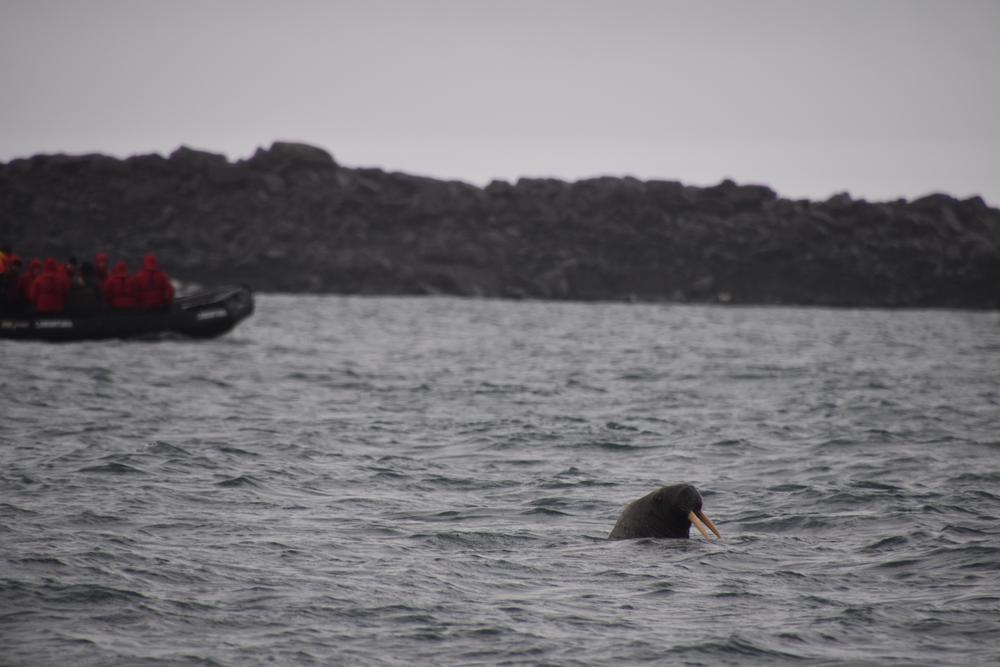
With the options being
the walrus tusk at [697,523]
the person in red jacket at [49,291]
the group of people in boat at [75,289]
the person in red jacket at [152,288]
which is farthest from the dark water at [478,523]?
the person in red jacket at [152,288]

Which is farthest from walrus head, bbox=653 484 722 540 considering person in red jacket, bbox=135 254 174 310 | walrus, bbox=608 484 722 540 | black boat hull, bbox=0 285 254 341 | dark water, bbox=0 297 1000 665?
person in red jacket, bbox=135 254 174 310

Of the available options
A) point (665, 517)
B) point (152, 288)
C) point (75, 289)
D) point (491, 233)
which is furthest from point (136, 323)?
point (491, 233)

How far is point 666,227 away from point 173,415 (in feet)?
421

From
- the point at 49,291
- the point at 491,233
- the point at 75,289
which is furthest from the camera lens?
the point at 491,233

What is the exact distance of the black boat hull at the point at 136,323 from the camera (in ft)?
100

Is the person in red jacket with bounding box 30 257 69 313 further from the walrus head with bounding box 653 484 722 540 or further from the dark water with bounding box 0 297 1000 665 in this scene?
the walrus head with bounding box 653 484 722 540

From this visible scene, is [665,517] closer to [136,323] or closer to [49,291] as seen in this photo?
[136,323]

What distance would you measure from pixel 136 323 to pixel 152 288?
3.72 feet

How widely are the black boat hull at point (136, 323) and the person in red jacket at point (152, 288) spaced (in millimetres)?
336

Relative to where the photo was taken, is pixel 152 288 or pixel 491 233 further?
pixel 491 233

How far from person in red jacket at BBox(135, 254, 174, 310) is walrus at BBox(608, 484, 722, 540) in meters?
23.3

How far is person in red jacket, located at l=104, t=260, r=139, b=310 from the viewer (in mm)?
31641

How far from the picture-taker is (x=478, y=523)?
1133 cm

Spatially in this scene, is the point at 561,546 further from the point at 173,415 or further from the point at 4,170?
the point at 4,170
